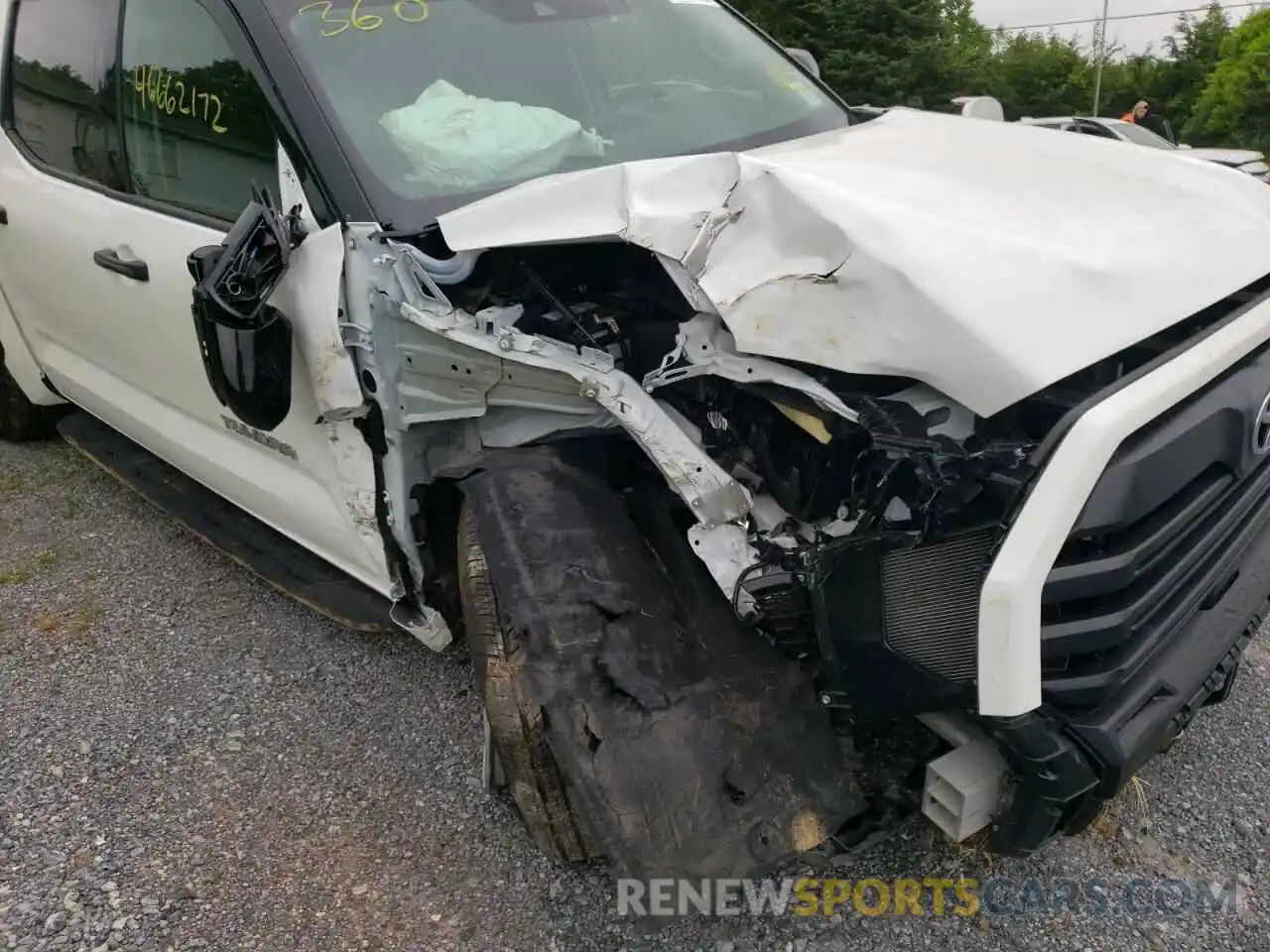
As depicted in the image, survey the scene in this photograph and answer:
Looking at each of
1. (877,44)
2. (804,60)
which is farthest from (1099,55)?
(804,60)

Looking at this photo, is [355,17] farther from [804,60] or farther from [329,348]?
[804,60]

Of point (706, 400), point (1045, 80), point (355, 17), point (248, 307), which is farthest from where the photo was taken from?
point (1045, 80)

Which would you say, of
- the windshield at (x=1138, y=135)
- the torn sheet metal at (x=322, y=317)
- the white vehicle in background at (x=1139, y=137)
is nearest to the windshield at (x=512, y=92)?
the torn sheet metal at (x=322, y=317)

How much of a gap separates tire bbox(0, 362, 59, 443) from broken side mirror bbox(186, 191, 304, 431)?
8.74 feet

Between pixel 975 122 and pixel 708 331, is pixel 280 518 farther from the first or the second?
pixel 975 122

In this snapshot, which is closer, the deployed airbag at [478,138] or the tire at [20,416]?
the deployed airbag at [478,138]

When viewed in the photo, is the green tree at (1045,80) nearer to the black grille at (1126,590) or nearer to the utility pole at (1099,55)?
the utility pole at (1099,55)

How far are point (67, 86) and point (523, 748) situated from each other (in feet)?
8.58

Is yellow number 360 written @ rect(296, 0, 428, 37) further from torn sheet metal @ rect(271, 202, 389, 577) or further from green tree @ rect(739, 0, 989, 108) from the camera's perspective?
green tree @ rect(739, 0, 989, 108)

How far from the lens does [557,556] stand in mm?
1966

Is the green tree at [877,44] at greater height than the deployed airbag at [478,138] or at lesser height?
lesser

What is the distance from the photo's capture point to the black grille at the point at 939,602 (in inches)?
60.7

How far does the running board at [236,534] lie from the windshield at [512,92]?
1.03m

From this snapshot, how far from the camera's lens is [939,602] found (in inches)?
62.0
